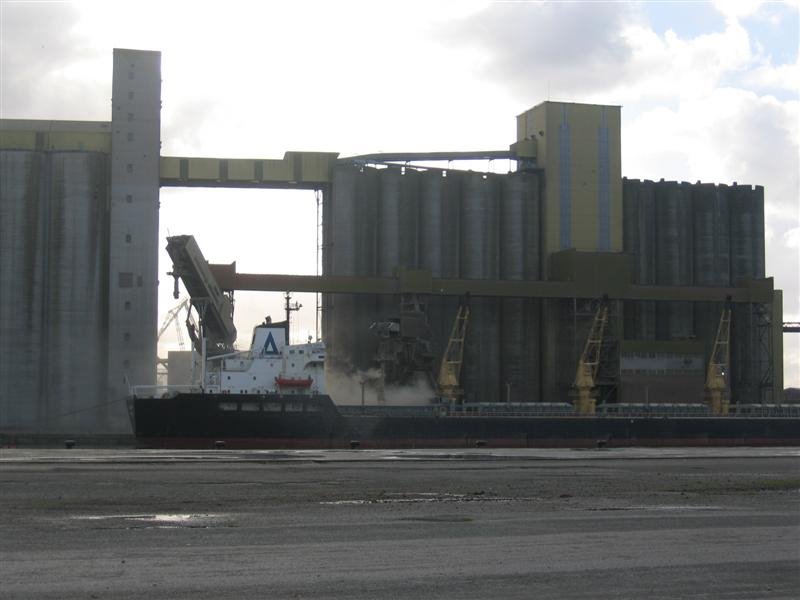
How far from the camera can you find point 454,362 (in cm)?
7450

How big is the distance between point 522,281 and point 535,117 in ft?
49.7

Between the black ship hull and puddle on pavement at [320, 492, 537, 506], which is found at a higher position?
puddle on pavement at [320, 492, 537, 506]

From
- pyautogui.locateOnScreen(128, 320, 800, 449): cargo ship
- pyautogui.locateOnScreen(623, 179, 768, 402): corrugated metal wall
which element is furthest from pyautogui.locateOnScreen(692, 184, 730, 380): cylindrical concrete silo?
pyautogui.locateOnScreen(128, 320, 800, 449): cargo ship

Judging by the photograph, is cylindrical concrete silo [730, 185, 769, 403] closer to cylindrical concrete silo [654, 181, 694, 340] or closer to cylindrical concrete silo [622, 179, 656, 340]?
cylindrical concrete silo [654, 181, 694, 340]

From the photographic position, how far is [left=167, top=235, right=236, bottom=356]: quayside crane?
6234 centimetres

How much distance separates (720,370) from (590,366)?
464 inches

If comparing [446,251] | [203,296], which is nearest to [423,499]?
[203,296]

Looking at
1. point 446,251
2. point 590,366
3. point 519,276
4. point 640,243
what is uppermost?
point 640,243

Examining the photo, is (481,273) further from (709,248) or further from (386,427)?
(386,427)

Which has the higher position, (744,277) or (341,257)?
(341,257)

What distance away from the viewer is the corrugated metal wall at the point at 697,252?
86.7 m

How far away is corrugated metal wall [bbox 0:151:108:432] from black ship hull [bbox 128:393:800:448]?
563 inches

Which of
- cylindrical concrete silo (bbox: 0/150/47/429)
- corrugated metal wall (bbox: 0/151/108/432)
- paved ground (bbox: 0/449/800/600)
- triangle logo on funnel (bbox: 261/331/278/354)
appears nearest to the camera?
paved ground (bbox: 0/449/800/600)

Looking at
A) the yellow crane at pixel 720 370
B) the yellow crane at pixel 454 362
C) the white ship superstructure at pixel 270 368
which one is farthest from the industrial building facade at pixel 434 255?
the white ship superstructure at pixel 270 368
